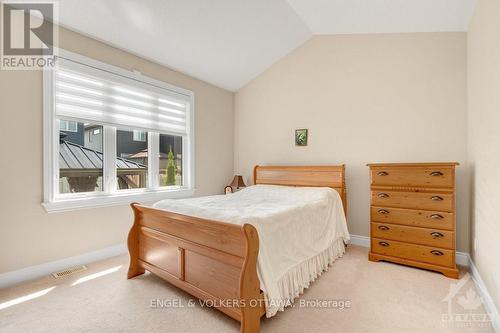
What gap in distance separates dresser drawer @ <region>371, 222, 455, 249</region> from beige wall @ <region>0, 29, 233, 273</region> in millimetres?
3176

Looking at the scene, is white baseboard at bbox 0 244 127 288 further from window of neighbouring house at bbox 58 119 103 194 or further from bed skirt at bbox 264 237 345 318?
bed skirt at bbox 264 237 345 318

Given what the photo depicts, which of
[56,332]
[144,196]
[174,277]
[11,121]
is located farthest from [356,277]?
[11,121]

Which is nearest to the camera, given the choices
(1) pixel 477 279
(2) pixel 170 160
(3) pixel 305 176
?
(1) pixel 477 279

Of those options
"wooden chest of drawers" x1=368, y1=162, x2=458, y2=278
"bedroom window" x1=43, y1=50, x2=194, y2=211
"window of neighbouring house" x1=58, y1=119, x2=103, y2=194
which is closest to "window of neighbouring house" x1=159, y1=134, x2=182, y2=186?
"bedroom window" x1=43, y1=50, x2=194, y2=211

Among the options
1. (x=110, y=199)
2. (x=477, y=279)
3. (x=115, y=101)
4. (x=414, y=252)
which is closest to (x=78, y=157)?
(x=110, y=199)

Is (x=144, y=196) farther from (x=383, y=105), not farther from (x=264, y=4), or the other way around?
(x=383, y=105)

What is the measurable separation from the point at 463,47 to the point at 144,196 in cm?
438

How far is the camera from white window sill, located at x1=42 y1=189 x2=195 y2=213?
2691mm

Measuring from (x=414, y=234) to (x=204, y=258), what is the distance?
2.31 metres

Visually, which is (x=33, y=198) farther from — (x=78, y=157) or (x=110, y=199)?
(x=110, y=199)

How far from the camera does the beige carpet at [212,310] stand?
1.82m

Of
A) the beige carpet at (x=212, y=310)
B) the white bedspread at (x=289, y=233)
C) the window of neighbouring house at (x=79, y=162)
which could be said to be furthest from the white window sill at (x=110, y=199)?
the white bedspread at (x=289, y=233)

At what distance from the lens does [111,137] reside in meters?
3.21

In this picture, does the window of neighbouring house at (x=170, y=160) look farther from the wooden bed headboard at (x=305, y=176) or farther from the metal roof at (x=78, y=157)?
the wooden bed headboard at (x=305, y=176)
